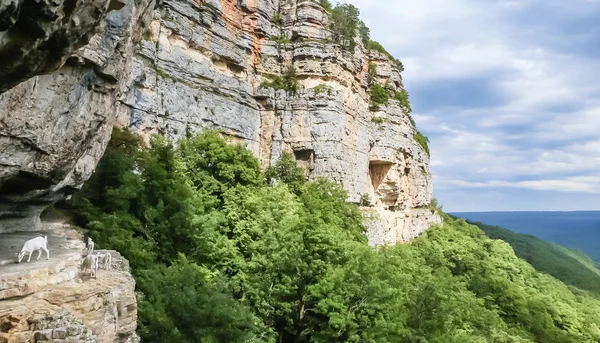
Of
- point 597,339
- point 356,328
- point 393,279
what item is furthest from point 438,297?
point 597,339

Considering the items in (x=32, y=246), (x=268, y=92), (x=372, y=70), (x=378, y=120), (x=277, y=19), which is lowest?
(x=32, y=246)

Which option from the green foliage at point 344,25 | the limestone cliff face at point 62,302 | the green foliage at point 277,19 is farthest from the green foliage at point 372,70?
the limestone cliff face at point 62,302

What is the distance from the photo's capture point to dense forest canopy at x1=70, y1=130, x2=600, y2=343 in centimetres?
1248

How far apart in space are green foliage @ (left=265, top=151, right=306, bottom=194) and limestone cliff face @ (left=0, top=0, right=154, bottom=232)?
64.9ft

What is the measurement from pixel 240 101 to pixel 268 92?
3.22 metres

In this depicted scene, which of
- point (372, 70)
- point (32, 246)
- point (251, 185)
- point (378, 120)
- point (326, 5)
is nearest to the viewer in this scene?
point (32, 246)

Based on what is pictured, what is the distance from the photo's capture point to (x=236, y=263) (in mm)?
19031

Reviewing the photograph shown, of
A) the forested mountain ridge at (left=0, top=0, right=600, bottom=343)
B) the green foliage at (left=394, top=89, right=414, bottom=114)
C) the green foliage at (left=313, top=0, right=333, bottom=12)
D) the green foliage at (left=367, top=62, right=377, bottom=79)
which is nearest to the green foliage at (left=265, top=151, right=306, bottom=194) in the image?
the forested mountain ridge at (left=0, top=0, right=600, bottom=343)

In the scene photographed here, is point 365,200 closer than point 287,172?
No

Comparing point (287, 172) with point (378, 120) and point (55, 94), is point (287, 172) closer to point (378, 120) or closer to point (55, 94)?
point (378, 120)

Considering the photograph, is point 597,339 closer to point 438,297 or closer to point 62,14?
point 438,297

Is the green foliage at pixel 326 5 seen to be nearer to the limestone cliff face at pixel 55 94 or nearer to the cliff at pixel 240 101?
the cliff at pixel 240 101

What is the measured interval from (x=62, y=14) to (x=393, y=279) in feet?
60.9

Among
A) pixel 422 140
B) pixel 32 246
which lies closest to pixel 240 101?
pixel 32 246
